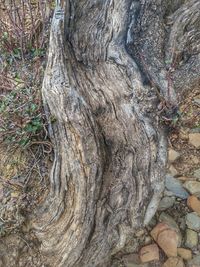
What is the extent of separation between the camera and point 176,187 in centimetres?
330

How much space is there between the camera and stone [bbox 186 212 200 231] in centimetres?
308

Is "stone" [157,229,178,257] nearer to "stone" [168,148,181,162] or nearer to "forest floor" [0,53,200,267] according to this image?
"forest floor" [0,53,200,267]

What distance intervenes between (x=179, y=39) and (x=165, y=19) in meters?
0.20

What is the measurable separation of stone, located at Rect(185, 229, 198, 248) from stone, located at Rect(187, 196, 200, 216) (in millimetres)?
174

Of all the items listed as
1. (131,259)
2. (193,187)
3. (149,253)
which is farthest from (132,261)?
(193,187)

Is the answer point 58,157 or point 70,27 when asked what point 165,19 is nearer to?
point 70,27

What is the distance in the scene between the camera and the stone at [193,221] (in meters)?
3.08

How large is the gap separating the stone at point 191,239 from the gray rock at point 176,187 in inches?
11.4

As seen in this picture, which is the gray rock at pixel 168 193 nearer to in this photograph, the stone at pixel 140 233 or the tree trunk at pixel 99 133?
the stone at pixel 140 233

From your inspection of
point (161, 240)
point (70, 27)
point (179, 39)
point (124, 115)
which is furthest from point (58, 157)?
point (179, 39)

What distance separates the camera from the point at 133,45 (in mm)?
2826

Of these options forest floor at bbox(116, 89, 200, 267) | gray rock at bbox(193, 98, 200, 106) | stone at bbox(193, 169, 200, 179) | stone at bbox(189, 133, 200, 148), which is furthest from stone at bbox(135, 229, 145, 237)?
gray rock at bbox(193, 98, 200, 106)

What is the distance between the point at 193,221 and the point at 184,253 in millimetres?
262

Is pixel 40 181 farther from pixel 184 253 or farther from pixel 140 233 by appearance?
pixel 184 253
